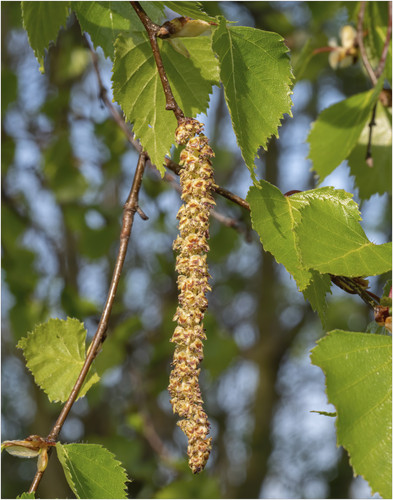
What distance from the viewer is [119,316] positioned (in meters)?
3.20

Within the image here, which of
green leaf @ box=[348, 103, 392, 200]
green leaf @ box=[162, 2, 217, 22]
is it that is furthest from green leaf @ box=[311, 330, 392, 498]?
green leaf @ box=[348, 103, 392, 200]

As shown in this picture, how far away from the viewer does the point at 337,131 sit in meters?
1.00

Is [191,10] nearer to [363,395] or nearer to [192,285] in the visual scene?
[192,285]

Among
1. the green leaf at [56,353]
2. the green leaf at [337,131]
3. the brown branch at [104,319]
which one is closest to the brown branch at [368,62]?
the green leaf at [337,131]

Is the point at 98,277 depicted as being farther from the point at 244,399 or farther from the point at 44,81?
the point at 244,399

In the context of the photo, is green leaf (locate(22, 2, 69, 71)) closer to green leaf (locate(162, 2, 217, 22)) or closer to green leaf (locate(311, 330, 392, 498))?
green leaf (locate(162, 2, 217, 22))

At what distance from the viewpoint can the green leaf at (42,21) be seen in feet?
2.60

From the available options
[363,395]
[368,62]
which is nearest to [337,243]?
[363,395]

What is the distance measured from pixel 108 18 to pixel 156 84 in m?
0.15

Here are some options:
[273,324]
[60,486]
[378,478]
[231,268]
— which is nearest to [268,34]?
[378,478]

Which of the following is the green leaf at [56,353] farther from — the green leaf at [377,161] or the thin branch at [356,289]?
the green leaf at [377,161]

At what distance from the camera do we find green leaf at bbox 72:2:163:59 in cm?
76

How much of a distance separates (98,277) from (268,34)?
435cm

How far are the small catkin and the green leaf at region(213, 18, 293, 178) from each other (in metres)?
0.08
